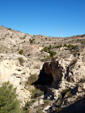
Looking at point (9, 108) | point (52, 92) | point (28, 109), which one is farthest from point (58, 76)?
point (9, 108)

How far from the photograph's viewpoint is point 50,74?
23844 mm

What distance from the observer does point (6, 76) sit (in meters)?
19.8

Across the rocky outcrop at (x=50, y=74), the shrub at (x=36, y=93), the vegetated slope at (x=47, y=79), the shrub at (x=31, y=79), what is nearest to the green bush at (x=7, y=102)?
the vegetated slope at (x=47, y=79)

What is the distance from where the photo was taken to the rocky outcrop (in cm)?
2048

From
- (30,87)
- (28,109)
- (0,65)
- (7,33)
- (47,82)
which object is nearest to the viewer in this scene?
(28,109)

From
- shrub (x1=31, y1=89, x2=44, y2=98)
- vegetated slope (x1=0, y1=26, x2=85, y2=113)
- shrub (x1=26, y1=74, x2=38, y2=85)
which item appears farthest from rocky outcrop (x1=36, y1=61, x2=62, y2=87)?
shrub (x1=31, y1=89, x2=44, y2=98)

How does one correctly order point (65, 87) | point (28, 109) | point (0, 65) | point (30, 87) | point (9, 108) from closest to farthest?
point (9, 108) < point (28, 109) < point (65, 87) < point (0, 65) < point (30, 87)

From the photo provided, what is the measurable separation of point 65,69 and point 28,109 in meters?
8.13

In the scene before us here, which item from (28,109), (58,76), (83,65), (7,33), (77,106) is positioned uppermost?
(7,33)

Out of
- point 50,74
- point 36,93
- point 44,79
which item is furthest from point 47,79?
point 36,93

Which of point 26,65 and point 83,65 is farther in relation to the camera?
point 26,65

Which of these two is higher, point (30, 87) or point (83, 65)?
point (83, 65)

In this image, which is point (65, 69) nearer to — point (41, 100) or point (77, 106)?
point (41, 100)

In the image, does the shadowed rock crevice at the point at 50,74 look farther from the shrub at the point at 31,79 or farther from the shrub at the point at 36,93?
the shrub at the point at 36,93
